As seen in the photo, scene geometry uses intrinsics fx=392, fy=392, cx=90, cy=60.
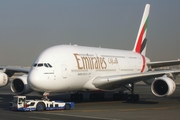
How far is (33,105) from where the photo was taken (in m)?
21.1

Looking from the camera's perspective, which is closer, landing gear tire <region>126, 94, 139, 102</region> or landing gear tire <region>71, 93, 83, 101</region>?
landing gear tire <region>126, 94, 139, 102</region>

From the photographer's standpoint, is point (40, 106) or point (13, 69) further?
point (13, 69)

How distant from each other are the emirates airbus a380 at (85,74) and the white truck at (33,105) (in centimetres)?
113

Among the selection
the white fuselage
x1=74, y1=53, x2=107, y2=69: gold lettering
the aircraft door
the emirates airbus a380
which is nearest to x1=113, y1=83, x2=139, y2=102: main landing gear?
the emirates airbus a380

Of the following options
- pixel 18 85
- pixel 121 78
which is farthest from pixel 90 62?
pixel 18 85

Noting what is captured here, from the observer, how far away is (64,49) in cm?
2506

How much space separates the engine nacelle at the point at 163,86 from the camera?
83.1 feet

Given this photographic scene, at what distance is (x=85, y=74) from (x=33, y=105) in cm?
570

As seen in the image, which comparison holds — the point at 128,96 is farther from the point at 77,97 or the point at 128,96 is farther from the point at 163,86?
the point at 163,86

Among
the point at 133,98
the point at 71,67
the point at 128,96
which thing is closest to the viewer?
the point at 71,67

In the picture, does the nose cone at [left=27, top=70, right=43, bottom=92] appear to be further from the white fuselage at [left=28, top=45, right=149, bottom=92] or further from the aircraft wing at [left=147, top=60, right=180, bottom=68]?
the aircraft wing at [left=147, top=60, right=180, bottom=68]

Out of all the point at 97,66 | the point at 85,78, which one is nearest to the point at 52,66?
the point at 85,78

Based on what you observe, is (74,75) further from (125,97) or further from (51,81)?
(125,97)

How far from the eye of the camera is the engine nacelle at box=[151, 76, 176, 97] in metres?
25.3
